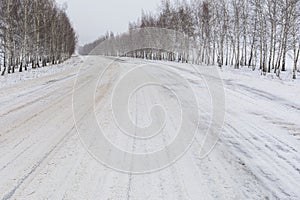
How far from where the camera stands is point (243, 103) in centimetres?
742

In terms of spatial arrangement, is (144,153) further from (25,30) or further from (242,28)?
(242,28)

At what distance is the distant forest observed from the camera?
20.9 m

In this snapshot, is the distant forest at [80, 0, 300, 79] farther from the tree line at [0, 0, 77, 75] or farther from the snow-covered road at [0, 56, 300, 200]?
the snow-covered road at [0, 56, 300, 200]

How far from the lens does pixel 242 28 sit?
2942cm

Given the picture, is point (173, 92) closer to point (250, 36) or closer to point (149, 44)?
point (149, 44)

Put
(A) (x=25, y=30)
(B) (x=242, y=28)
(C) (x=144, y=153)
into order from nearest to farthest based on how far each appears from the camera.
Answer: (C) (x=144, y=153) < (A) (x=25, y=30) < (B) (x=242, y=28)

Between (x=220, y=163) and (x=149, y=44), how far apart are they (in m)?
18.7

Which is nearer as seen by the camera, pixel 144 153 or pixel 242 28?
pixel 144 153

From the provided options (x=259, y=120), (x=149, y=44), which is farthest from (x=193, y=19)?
(x=259, y=120)

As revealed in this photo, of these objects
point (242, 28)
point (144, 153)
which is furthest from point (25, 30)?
point (242, 28)

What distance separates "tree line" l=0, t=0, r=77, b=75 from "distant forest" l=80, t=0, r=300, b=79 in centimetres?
1255

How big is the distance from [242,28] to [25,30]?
77.7 feet

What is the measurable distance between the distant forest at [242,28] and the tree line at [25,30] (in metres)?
12.5

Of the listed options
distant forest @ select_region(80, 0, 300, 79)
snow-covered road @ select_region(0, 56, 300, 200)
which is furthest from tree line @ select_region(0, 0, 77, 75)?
snow-covered road @ select_region(0, 56, 300, 200)
